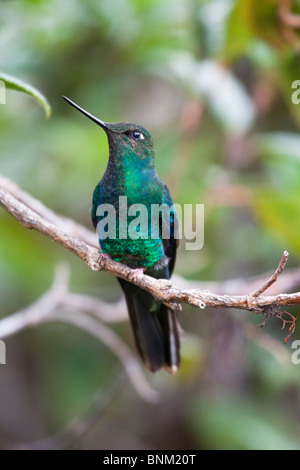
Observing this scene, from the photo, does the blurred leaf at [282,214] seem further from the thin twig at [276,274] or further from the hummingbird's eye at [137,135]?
the thin twig at [276,274]

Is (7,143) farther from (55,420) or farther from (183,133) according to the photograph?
(55,420)

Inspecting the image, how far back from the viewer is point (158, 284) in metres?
2.15

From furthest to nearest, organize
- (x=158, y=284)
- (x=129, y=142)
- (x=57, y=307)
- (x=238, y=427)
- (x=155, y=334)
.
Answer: (x=238, y=427) < (x=57, y=307) < (x=155, y=334) < (x=129, y=142) < (x=158, y=284)

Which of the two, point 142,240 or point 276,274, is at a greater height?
point 142,240

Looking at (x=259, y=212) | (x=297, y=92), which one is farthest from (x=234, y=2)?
(x=259, y=212)

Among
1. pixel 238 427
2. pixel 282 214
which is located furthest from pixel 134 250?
pixel 238 427

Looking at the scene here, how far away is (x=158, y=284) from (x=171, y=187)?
164 centimetres

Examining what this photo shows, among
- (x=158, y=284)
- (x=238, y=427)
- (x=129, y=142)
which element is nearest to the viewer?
(x=158, y=284)

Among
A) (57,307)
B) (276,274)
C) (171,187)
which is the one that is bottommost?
(276,274)

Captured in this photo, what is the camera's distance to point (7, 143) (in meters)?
4.34

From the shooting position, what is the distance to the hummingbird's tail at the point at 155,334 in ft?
10.4

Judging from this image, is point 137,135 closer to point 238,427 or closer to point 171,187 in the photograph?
point 171,187

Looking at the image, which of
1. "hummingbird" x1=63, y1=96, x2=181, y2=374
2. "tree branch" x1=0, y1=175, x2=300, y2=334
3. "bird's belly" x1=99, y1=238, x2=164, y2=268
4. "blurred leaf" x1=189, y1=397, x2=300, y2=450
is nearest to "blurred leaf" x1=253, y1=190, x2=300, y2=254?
"hummingbird" x1=63, y1=96, x2=181, y2=374

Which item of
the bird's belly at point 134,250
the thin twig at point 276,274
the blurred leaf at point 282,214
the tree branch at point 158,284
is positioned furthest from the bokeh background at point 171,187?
the thin twig at point 276,274
